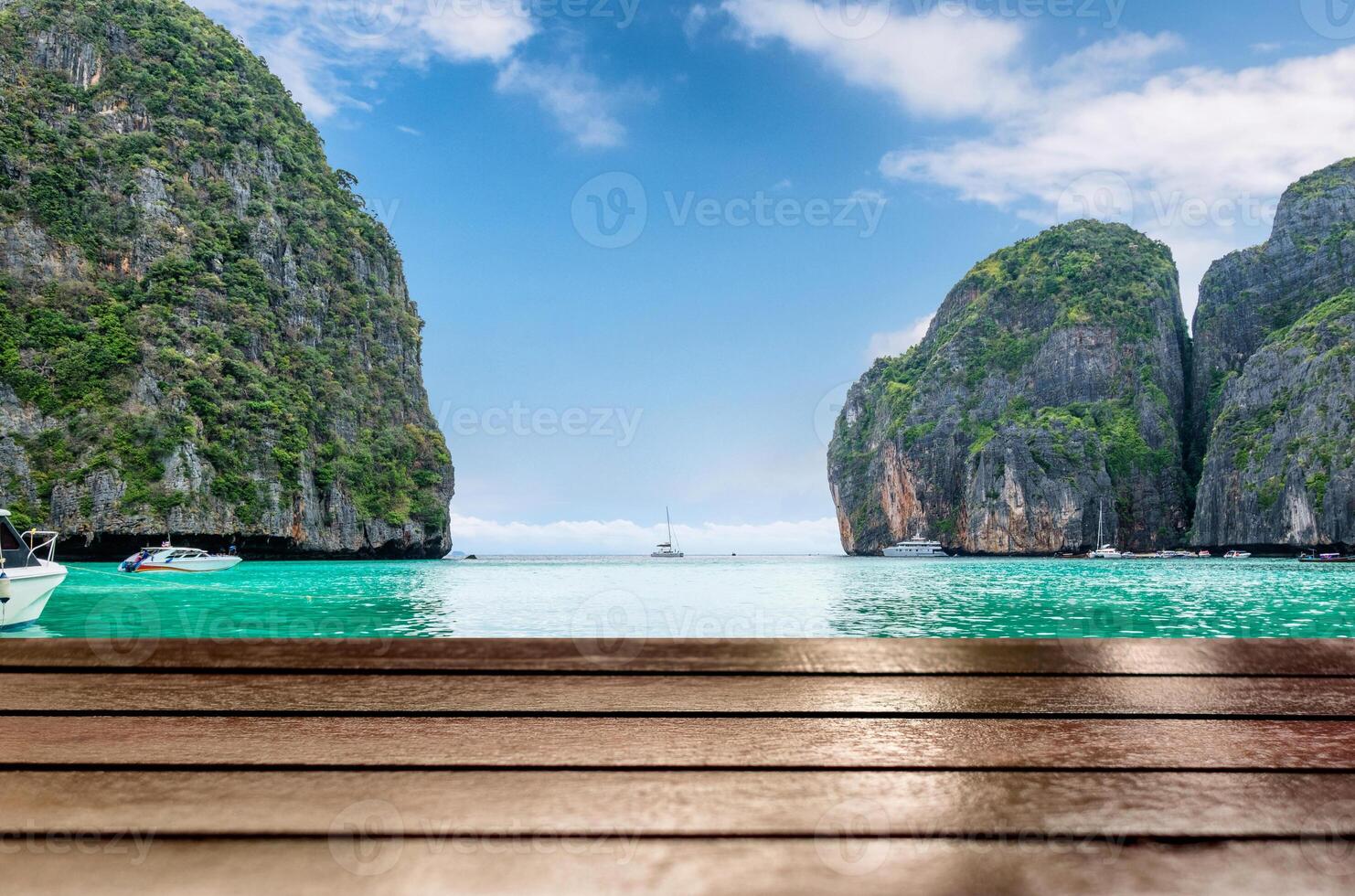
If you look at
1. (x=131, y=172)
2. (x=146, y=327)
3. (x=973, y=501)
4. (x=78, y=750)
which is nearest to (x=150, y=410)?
(x=146, y=327)

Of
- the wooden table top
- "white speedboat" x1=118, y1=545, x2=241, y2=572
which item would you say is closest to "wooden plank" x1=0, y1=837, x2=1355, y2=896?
the wooden table top

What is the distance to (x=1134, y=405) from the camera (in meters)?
90.9

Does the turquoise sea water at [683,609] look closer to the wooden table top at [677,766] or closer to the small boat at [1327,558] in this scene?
the wooden table top at [677,766]

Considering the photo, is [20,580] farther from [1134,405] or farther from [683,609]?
[1134,405]

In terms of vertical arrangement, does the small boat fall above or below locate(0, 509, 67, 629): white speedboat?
below

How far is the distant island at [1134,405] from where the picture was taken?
6738cm

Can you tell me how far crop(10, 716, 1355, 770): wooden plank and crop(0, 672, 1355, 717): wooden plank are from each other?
0.07 ft

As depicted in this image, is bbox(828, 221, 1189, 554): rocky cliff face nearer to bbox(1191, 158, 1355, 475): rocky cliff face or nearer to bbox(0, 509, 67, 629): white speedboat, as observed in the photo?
bbox(1191, 158, 1355, 475): rocky cliff face

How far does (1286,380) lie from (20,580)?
8951cm

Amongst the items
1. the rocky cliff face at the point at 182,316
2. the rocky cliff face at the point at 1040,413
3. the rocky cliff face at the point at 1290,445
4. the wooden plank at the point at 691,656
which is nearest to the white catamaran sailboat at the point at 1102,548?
the rocky cliff face at the point at 1040,413

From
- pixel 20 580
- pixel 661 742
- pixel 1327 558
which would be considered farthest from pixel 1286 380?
pixel 661 742

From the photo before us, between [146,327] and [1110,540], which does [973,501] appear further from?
[146,327]

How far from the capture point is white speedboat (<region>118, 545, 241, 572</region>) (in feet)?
109

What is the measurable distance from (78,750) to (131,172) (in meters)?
63.7
